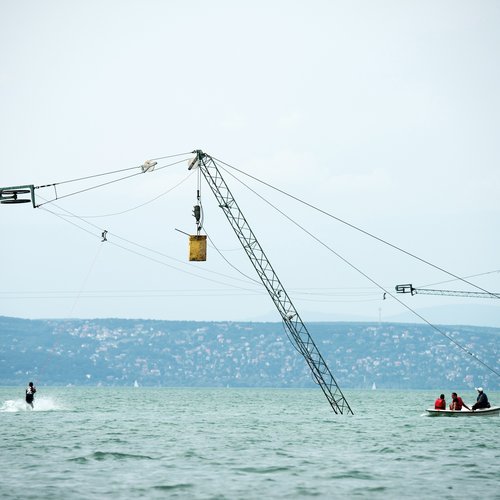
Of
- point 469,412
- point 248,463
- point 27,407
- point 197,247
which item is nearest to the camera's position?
point 248,463

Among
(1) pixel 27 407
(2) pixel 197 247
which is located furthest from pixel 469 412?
(1) pixel 27 407

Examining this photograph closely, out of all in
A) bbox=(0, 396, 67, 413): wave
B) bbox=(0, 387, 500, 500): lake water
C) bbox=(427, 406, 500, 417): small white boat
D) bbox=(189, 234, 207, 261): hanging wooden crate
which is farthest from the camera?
bbox=(0, 396, 67, 413): wave

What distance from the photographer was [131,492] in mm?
27828

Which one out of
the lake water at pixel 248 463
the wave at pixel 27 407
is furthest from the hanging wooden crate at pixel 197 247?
the wave at pixel 27 407

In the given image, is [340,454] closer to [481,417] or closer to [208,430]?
[208,430]

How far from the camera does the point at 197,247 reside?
49.4 m

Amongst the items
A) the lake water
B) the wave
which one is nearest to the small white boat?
the lake water

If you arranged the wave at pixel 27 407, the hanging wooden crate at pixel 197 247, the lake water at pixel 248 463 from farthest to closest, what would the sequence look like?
the wave at pixel 27 407, the hanging wooden crate at pixel 197 247, the lake water at pixel 248 463

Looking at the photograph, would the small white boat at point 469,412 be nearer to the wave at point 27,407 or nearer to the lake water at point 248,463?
the lake water at point 248,463

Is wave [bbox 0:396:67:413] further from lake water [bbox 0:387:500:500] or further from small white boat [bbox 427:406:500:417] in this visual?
small white boat [bbox 427:406:500:417]

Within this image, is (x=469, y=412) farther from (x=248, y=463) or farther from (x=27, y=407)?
(x=27, y=407)

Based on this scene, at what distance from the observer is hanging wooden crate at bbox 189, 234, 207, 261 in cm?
4928

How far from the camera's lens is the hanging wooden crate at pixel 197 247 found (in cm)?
4928

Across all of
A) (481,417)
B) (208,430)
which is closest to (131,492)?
(208,430)
